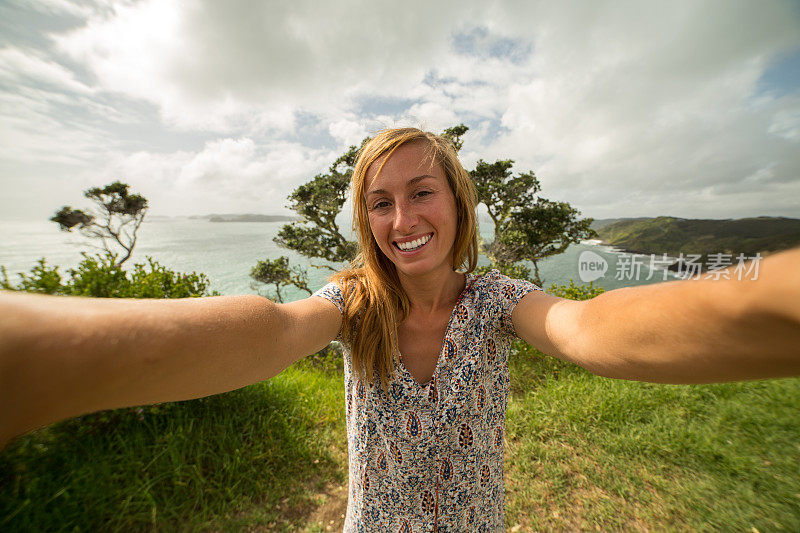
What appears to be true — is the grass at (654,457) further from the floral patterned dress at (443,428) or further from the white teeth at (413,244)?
the white teeth at (413,244)

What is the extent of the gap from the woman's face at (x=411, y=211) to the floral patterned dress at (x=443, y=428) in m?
0.30

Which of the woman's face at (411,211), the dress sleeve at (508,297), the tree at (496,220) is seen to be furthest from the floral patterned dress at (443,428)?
the tree at (496,220)

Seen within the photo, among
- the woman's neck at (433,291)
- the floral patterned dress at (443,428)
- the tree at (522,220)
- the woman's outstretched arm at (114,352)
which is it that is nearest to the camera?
the woman's outstretched arm at (114,352)

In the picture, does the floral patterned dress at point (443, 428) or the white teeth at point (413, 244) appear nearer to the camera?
the floral patterned dress at point (443, 428)

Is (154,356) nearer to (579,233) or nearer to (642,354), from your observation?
(642,354)

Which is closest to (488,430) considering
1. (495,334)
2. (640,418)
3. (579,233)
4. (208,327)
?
(495,334)

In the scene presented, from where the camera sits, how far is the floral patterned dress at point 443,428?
1.41 metres

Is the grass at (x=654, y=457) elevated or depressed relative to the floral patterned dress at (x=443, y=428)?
depressed

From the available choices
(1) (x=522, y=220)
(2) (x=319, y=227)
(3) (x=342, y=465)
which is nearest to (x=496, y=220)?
(1) (x=522, y=220)

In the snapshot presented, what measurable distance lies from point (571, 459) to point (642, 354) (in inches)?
131

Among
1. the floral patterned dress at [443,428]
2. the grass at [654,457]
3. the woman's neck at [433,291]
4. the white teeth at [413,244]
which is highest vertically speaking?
the white teeth at [413,244]

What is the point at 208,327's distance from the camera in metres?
0.78

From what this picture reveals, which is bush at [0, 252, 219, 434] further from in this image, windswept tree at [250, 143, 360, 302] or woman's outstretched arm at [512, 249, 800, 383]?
windswept tree at [250, 143, 360, 302]

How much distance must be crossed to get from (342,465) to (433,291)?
2.83 metres
